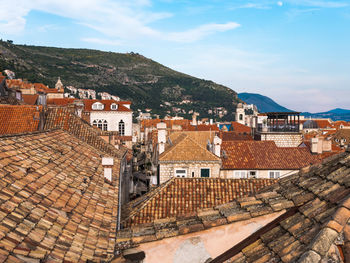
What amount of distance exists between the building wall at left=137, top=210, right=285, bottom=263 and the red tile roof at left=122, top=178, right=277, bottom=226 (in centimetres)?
795

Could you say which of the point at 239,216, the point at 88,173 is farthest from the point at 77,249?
the point at 88,173

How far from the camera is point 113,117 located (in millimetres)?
61656

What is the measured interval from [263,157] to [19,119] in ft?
59.6

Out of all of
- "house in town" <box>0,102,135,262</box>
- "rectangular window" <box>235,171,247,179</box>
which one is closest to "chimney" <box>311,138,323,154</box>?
"rectangular window" <box>235,171,247,179</box>

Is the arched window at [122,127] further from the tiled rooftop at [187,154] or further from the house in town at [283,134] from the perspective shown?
the tiled rooftop at [187,154]

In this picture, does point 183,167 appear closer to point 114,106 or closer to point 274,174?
point 274,174

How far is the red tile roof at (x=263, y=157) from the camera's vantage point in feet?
83.1

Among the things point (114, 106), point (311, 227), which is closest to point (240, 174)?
point (311, 227)

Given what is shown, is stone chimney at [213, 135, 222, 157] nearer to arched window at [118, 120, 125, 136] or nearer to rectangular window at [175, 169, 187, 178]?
rectangular window at [175, 169, 187, 178]

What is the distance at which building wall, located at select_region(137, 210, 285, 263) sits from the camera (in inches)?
173

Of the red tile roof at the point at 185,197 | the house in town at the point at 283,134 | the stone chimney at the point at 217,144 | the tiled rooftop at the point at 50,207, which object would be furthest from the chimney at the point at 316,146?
the tiled rooftop at the point at 50,207

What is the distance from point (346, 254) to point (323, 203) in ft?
3.04

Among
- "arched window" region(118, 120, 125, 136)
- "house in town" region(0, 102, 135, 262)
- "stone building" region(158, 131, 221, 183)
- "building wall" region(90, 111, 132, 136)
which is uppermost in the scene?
"building wall" region(90, 111, 132, 136)

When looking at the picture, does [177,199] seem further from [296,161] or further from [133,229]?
[296,161]
